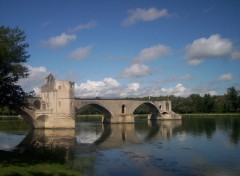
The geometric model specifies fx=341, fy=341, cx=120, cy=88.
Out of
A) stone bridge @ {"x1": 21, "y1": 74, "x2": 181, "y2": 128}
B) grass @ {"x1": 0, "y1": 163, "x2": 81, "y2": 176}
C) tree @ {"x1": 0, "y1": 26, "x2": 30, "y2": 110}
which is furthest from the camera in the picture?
stone bridge @ {"x1": 21, "y1": 74, "x2": 181, "y2": 128}

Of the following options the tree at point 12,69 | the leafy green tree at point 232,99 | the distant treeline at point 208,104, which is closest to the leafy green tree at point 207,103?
the distant treeline at point 208,104

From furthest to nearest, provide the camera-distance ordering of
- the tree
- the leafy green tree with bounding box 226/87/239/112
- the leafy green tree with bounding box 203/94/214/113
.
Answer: the leafy green tree with bounding box 203/94/214/113 < the leafy green tree with bounding box 226/87/239/112 < the tree

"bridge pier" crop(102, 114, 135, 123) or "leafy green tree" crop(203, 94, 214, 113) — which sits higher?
"leafy green tree" crop(203, 94, 214, 113)

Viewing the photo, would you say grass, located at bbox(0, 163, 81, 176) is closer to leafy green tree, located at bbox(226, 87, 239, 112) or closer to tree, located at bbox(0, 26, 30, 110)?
tree, located at bbox(0, 26, 30, 110)

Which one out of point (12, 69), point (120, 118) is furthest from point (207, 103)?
point (12, 69)

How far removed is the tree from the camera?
2044 centimetres

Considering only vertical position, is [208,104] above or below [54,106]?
above

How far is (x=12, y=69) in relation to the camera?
814 inches

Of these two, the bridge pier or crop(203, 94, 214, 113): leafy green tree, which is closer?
the bridge pier

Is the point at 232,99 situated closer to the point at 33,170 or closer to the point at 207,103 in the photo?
the point at 207,103

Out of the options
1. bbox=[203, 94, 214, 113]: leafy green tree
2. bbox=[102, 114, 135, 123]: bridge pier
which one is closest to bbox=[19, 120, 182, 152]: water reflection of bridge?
bbox=[102, 114, 135, 123]: bridge pier

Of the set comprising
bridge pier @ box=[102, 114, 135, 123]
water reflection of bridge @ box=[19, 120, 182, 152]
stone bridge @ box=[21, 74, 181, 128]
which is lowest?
water reflection of bridge @ box=[19, 120, 182, 152]

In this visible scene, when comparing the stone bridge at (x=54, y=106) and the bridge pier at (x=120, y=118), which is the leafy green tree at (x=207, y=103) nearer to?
the bridge pier at (x=120, y=118)

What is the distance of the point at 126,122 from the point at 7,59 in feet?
168
